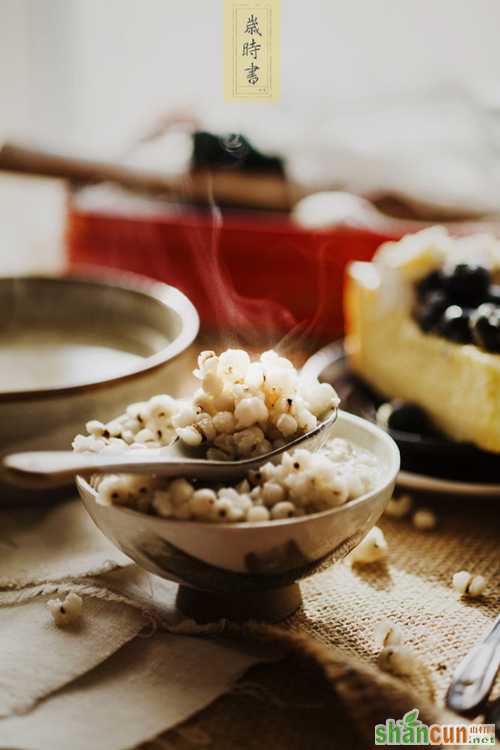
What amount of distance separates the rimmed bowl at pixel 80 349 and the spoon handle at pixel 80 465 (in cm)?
21

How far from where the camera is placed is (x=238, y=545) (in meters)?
0.70

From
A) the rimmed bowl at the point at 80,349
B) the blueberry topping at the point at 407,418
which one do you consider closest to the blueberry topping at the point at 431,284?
the blueberry topping at the point at 407,418

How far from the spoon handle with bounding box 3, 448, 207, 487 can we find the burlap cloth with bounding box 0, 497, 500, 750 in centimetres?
17

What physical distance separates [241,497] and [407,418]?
1.54 ft

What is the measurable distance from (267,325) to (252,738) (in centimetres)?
100

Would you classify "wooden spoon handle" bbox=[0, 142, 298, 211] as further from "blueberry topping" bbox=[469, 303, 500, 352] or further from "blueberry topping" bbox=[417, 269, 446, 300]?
"blueberry topping" bbox=[469, 303, 500, 352]

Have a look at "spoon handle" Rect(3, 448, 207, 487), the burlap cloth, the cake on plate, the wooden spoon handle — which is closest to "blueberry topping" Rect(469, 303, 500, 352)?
the cake on plate

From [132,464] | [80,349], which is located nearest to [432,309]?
[80,349]

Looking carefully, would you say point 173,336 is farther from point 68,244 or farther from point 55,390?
point 68,244

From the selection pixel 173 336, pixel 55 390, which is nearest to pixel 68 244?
pixel 173 336

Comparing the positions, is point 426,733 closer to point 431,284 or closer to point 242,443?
point 242,443

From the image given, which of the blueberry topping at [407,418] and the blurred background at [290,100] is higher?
the blurred background at [290,100]

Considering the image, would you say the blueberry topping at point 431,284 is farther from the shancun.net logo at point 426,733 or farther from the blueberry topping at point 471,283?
the shancun.net logo at point 426,733

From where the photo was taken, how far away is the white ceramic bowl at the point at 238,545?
70 cm
